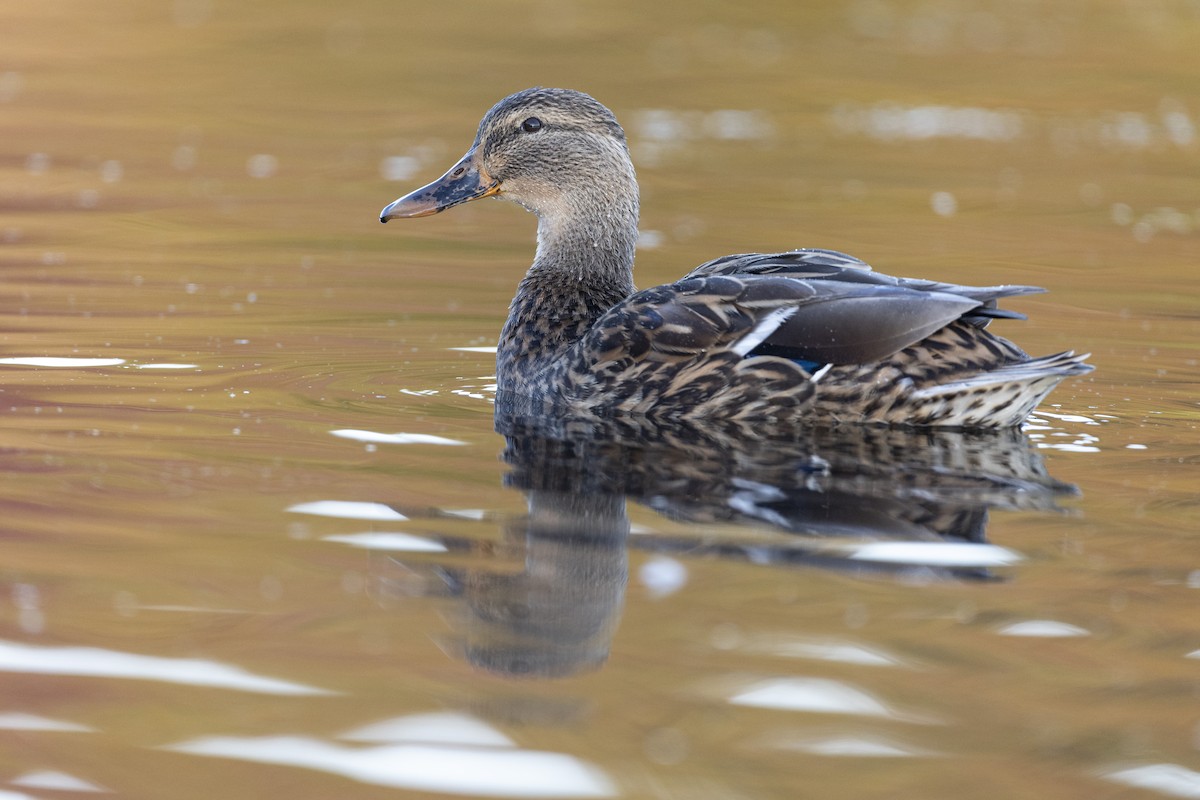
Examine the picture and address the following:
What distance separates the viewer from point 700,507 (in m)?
5.49

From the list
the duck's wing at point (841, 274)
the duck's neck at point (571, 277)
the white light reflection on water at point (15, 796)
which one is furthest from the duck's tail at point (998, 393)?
the white light reflection on water at point (15, 796)

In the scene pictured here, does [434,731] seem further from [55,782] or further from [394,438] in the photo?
[394,438]

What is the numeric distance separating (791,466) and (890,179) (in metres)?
7.44

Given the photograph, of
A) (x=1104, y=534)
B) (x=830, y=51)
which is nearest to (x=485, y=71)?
(x=830, y=51)

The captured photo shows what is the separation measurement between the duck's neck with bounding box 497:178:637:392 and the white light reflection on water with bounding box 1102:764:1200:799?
3981 mm

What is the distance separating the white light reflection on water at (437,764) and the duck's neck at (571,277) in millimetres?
3707

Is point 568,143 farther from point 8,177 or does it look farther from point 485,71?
point 485,71

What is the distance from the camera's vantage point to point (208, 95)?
15.7m

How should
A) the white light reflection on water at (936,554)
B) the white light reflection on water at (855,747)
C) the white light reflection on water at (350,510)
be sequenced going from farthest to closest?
the white light reflection on water at (350,510)
the white light reflection on water at (936,554)
the white light reflection on water at (855,747)

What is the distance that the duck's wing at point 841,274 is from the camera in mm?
6359

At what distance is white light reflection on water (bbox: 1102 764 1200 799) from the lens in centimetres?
359

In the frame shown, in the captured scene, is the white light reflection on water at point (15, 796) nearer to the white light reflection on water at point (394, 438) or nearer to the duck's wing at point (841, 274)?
the white light reflection on water at point (394, 438)

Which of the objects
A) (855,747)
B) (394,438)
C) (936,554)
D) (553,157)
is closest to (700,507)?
(936,554)

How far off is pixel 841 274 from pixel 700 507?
1.57 meters
